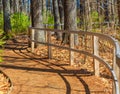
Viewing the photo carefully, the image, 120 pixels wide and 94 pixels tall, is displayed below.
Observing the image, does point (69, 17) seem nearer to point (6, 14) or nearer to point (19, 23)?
point (6, 14)

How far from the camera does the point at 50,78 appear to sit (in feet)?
28.1

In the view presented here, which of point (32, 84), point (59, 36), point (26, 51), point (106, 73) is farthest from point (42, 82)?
point (59, 36)

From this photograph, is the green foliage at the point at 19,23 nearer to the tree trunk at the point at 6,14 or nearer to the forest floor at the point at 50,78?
Answer: the tree trunk at the point at 6,14

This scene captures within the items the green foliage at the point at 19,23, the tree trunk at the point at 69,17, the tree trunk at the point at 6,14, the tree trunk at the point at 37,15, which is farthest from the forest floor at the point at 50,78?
the green foliage at the point at 19,23

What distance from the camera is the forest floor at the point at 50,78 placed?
24.2 ft

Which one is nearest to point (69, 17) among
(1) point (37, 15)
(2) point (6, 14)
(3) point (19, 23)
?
(1) point (37, 15)

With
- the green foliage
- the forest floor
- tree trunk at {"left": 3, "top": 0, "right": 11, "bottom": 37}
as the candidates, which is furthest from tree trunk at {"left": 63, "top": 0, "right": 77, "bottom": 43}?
the green foliage

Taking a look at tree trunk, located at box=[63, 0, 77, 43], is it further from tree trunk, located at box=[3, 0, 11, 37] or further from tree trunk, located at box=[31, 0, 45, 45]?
tree trunk, located at box=[3, 0, 11, 37]

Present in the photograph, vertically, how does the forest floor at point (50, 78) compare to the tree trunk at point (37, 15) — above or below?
below

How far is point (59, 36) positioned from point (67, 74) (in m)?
9.52

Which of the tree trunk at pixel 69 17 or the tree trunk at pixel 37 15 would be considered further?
the tree trunk at pixel 37 15

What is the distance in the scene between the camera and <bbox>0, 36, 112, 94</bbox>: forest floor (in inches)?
290

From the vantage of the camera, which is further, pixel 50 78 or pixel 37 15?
pixel 37 15

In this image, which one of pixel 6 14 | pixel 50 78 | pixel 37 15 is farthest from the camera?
pixel 6 14
